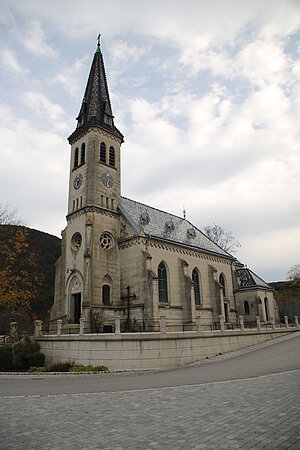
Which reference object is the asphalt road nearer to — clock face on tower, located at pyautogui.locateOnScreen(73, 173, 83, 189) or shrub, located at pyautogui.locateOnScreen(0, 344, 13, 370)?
shrub, located at pyautogui.locateOnScreen(0, 344, 13, 370)

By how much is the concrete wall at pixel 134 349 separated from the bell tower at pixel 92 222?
469 cm

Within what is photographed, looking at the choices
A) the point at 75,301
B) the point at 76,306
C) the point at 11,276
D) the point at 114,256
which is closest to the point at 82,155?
the point at 114,256

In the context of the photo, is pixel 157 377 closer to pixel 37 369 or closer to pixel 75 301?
pixel 37 369

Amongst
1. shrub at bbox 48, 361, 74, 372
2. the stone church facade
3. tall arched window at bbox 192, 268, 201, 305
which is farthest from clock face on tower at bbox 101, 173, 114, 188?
shrub at bbox 48, 361, 74, 372

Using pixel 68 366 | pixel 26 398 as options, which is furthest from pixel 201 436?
pixel 68 366

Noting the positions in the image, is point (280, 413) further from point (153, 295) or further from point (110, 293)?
point (110, 293)


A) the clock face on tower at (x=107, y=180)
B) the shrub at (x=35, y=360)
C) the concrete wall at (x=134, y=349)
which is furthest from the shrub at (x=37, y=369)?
the clock face on tower at (x=107, y=180)

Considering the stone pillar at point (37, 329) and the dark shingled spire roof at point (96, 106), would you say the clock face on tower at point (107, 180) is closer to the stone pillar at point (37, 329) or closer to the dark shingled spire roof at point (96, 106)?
the dark shingled spire roof at point (96, 106)

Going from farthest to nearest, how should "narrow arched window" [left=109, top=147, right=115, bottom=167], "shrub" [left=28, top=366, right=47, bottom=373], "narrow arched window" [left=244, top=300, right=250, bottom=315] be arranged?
"narrow arched window" [left=244, top=300, right=250, bottom=315] → "narrow arched window" [left=109, top=147, right=115, bottom=167] → "shrub" [left=28, top=366, right=47, bottom=373]

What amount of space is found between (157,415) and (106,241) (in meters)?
23.8

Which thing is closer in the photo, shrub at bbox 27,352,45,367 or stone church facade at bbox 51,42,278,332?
shrub at bbox 27,352,45,367

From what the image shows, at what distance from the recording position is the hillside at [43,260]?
1814 inches

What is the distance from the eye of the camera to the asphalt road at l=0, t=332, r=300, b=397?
12.8 m

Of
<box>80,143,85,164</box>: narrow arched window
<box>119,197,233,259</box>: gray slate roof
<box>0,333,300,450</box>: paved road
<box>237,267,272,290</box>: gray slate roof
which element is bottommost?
<box>0,333,300,450</box>: paved road
